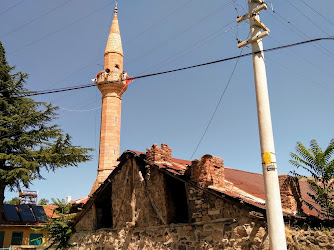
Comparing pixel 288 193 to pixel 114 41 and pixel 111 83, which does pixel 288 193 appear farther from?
pixel 114 41

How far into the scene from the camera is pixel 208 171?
954 cm

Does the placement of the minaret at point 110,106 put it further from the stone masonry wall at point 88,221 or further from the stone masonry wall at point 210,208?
the stone masonry wall at point 210,208

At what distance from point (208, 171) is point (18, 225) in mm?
21498

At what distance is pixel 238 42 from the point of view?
27.0ft

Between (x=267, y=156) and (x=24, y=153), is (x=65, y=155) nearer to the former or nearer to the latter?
(x=24, y=153)

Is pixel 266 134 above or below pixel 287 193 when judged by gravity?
above

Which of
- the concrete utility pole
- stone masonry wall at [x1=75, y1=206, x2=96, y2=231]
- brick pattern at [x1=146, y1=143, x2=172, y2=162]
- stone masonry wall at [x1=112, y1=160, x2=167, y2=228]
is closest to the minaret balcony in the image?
stone masonry wall at [x1=75, y1=206, x2=96, y2=231]

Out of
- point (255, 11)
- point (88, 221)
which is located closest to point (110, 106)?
point (88, 221)

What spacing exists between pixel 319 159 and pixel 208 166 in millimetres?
3014

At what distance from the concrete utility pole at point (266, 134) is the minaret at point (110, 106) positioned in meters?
16.8

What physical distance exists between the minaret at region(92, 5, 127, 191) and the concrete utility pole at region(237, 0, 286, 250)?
1685 centimetres

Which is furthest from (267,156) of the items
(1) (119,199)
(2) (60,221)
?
(2) (60,221)

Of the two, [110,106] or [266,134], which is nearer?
[266,134]

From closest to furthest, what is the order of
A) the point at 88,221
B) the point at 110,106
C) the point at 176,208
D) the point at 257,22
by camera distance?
the point at 257,22 < the point at 176,208 < the point at 88,221 < the point at 110,106
